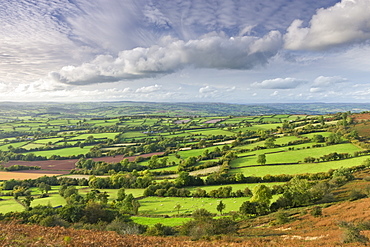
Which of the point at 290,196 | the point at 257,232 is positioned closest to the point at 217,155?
the point at 290,196

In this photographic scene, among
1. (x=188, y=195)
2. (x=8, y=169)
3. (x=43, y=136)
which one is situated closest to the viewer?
(x=188, y=195)

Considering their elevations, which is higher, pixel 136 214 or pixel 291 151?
pixel 291 151

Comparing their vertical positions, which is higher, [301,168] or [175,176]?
[301,168]

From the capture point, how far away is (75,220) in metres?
41.0

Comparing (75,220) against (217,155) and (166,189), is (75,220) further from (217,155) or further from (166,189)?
(217,155)

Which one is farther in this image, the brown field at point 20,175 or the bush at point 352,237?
the brown field at point 20,175

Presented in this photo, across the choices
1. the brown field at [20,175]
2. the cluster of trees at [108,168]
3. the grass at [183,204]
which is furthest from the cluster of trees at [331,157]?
the brown field at [20,175]

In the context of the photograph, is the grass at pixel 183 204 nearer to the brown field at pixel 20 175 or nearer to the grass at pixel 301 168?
the grass at pixel 301 168

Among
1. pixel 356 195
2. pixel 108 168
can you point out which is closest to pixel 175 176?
pixel 108 168

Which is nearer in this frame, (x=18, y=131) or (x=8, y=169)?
(x=8, y=169)

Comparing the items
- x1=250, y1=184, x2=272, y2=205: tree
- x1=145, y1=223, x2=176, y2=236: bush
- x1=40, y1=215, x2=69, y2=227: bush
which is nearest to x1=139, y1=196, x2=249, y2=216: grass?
x1=250, y1=184, x2=272, y2=205: tree

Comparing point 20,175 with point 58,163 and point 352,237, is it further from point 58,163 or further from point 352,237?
point 352,237

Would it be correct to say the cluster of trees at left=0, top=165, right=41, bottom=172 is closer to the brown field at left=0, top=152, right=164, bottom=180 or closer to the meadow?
the brown field at left=0, top=152, right=164, bottom=180

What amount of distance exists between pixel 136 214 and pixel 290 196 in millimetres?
37285
